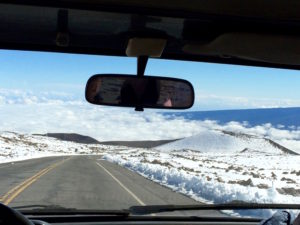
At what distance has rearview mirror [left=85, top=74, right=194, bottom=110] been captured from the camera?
402 cm

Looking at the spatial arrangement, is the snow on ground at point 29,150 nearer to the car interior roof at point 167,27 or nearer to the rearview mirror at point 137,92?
the car interior roof at point 167,27

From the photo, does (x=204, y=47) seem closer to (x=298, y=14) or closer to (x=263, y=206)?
(x=298, y=14)

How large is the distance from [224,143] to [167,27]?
161 metres

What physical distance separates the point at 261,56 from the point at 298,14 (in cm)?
80

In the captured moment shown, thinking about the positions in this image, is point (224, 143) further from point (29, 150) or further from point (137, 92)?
point (137, 92)

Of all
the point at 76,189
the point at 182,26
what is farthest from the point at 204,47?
the point at 76,189

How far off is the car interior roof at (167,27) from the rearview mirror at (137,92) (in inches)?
13.4

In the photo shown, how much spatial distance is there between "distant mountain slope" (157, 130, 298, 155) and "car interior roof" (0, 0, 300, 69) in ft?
443

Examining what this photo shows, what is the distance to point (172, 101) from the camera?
13.8ft

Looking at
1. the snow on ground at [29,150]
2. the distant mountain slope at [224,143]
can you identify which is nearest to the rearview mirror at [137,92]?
the snow on ground at [29,150]

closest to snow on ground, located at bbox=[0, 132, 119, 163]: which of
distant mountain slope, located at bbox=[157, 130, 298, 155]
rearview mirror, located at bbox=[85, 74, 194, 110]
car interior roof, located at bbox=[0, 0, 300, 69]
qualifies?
distant mountain slope, located at bbox=[157, 130, 298, 155]

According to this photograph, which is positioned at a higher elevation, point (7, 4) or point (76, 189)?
point (7, 4)

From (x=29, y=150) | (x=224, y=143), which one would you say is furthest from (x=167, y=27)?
(x=224, y=143)

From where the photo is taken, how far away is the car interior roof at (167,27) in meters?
3.03
